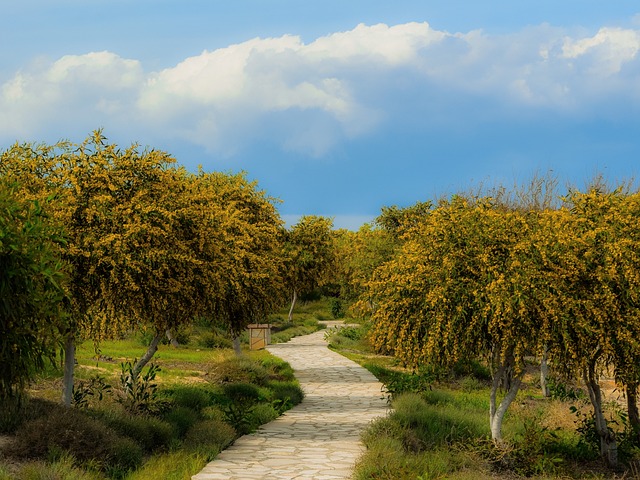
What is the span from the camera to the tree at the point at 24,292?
10609 millimetres

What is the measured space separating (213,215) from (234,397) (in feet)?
18.4

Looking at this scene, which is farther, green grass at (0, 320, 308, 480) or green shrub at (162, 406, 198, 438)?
green shrub at (162, 406, 198, 438)

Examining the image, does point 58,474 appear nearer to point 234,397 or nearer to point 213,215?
point 213,215

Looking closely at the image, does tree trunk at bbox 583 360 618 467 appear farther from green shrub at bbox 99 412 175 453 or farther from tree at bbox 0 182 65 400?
tree at bbox 0 182 65 400

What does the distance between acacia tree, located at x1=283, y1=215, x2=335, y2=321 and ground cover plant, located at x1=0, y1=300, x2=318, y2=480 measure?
14.8 metres

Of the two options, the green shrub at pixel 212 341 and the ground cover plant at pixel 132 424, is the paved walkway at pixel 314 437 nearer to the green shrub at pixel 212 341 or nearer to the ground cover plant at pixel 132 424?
the ground cover plant at pixel 132 424

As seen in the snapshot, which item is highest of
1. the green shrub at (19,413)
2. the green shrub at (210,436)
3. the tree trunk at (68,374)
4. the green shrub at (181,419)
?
the tree trunk at (68,374)

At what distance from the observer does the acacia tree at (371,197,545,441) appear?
13312 millimetres

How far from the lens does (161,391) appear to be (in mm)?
19578

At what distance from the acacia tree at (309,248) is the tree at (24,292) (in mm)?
25848

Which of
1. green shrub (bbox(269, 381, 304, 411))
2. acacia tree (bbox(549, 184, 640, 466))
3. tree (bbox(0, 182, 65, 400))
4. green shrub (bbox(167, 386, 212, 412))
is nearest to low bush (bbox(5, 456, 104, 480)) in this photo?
tree (bbox(0, 182, 65, 400))

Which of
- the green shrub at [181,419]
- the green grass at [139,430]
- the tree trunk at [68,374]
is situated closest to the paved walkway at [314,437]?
the green grass at [139,430]

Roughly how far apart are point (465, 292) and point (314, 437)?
5.05 meters

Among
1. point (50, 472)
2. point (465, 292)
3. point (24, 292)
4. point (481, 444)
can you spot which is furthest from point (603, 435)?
point (24, 292)
